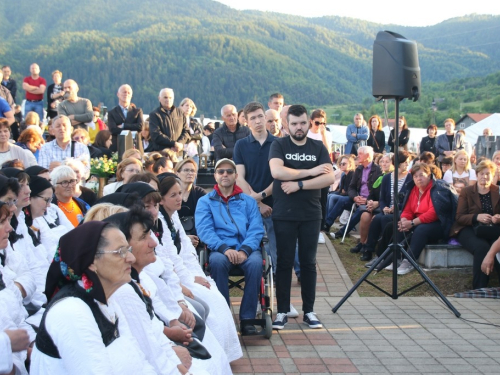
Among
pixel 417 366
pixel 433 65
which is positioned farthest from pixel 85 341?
pixel 433 65

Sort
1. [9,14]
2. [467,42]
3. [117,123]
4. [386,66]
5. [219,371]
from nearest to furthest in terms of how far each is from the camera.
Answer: [219,371], [386,66], [117,123], [9,14], [467,42]

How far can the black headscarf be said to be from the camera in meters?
3.29

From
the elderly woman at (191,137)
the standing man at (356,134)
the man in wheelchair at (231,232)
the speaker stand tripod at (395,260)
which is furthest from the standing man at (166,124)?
the standing man at (356,134)

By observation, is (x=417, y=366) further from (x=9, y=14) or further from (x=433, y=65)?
(x=9, y=14)

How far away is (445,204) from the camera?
9.12 m

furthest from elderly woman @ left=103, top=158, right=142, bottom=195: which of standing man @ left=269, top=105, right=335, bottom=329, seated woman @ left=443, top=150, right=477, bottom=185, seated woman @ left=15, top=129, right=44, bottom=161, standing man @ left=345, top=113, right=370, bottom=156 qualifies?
standing man @ left=345, top=113, right=370, bottom=156

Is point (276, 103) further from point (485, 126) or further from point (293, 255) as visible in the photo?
point (485, 126)

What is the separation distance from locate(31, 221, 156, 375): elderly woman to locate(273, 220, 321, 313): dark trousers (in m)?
3.49

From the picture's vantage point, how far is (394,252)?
7656 millimetres

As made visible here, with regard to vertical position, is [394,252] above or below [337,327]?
above

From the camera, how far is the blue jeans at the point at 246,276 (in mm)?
6457

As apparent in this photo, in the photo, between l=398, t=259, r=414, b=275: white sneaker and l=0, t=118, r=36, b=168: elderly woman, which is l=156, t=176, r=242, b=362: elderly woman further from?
l=398, t=259, r=414, b=275: white sneaker

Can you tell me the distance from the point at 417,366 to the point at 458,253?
3.66 metres

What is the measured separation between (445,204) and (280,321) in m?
3.29
